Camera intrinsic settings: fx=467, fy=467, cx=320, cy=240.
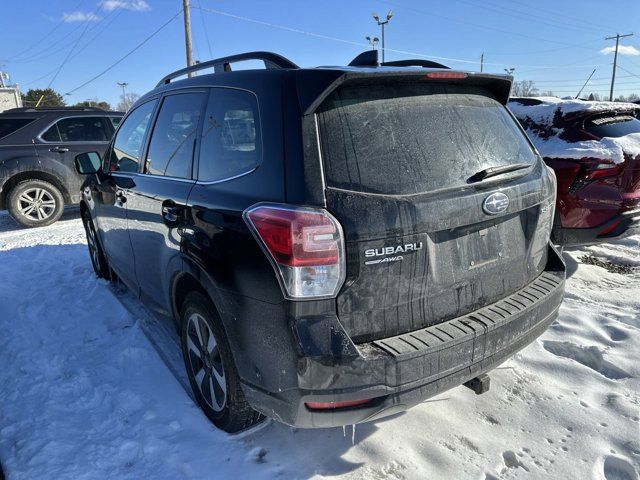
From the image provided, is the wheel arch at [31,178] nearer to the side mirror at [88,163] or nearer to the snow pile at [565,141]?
the side mirror at [88,163]

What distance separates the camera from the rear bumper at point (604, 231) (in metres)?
4.31

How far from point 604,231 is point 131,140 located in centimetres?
426

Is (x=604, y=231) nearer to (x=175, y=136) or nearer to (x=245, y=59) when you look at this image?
(x=245, y=59)

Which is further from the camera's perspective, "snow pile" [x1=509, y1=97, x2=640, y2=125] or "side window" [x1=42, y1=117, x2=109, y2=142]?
"side window" [x1=42, y1=117, x2=109, y2=142]

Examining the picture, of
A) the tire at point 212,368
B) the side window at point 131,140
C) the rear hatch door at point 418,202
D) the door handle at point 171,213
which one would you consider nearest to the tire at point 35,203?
the side window at point 131,140

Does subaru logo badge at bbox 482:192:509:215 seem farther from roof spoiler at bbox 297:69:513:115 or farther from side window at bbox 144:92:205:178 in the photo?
side window at bbox 144:92:205:178

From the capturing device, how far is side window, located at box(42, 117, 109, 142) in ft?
26.7

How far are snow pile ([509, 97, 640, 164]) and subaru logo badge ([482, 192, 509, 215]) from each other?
109 inches

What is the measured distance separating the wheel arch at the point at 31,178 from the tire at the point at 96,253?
11.7ft

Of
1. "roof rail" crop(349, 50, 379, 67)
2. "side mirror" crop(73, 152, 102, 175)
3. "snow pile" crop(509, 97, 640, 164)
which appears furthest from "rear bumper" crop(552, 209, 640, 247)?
"side mirror" crop(73, 152, 102, 175)

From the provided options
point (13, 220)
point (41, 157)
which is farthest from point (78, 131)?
point (13, 220)

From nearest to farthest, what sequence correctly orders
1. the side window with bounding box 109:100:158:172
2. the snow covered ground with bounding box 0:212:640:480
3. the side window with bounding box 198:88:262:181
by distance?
1. the side window with bounding box 198:88:262:181
2. the snow covered ground with bounding box 0:212:640:480
3. the side window with bounding box 109:100:158:172

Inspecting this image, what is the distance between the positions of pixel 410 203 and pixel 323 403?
35.0 inches

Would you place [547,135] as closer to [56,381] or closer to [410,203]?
[410,203]
